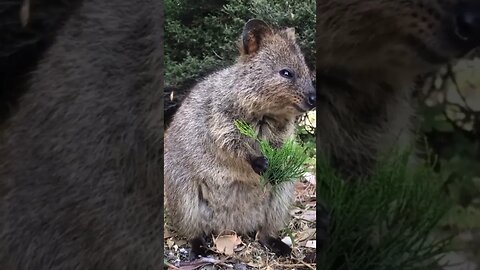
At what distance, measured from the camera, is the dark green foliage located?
157 cm

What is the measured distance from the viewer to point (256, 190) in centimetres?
172

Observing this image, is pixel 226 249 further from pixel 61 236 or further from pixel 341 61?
pixel 341 61

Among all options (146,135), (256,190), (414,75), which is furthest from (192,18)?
(414,75)

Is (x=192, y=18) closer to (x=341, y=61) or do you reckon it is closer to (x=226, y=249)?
(x=341, y=61)

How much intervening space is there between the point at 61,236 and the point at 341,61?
90 centimetres

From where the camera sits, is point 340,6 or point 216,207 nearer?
point 340,6

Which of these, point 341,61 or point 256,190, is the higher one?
point 341,61

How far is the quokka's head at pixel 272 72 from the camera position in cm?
167

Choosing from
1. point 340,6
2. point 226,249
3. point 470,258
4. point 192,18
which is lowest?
point 226,249

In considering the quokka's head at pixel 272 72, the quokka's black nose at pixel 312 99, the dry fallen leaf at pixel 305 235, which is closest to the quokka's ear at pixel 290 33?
the quokka's head at pixel 272 72

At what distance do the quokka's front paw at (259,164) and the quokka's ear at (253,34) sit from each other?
31 centimetres

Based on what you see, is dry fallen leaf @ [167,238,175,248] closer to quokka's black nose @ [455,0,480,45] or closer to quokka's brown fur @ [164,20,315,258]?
quokka's brown fur @ [164,20,315,258]

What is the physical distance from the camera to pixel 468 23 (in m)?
1.51

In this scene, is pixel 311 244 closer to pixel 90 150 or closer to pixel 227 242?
pixel 227 242
